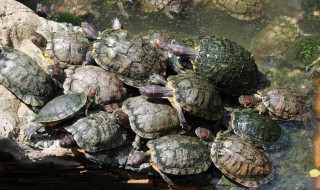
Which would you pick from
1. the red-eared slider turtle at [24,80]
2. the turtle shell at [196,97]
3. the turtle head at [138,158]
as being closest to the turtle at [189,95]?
the turtle shell at [196,97]

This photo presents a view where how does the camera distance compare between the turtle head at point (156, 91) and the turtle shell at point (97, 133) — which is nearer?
the turtle shell at point (97, 133)

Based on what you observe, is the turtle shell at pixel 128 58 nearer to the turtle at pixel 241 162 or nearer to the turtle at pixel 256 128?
the turtle at pixel 256 128

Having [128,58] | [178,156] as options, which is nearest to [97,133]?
[178,156]

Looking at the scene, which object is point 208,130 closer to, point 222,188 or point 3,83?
point 222,188

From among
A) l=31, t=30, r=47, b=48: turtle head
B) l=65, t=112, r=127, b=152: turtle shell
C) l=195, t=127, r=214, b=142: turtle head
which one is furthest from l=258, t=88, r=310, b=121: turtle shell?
l=31, t=30, r=47, b=48: turtle head

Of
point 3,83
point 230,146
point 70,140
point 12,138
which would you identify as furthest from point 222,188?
point 3,83

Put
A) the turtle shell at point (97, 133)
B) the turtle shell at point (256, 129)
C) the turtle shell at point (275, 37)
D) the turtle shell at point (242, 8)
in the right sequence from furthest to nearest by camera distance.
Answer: the turtle shell at point (242, 8), the turtle shell at point (275, 37), the turtle shell at point (256, 129), the turtle shell at point (97, 133)
